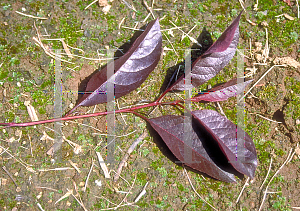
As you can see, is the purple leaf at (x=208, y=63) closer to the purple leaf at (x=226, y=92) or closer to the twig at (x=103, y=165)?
the purple leaf at (x=226, y=92)

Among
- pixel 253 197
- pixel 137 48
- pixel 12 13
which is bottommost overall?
pixel 253 197

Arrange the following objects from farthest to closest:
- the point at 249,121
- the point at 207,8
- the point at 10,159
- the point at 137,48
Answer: the point at 207,8 < the point at 249,121 < the point at 10,159 < the point at 137,48

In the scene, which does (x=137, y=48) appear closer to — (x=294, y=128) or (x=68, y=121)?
(x=68, y=121)

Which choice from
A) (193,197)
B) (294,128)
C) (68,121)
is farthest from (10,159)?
(294,128)

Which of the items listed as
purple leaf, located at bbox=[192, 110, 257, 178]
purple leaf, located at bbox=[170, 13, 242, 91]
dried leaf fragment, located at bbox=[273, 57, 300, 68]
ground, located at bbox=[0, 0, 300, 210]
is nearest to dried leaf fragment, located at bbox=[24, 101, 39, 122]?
ground, located at bbox=[0, 0, 300, 210]

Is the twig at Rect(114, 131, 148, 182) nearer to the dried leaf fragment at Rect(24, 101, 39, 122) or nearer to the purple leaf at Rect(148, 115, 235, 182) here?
the purple leaf at Rect(148, 115, 235, 182)

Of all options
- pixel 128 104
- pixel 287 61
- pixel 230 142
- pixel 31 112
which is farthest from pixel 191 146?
pixel 31 112

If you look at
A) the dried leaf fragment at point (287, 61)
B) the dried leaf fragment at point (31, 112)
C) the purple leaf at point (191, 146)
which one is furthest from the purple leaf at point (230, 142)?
the dried leaf fragment at point (31, 112)
